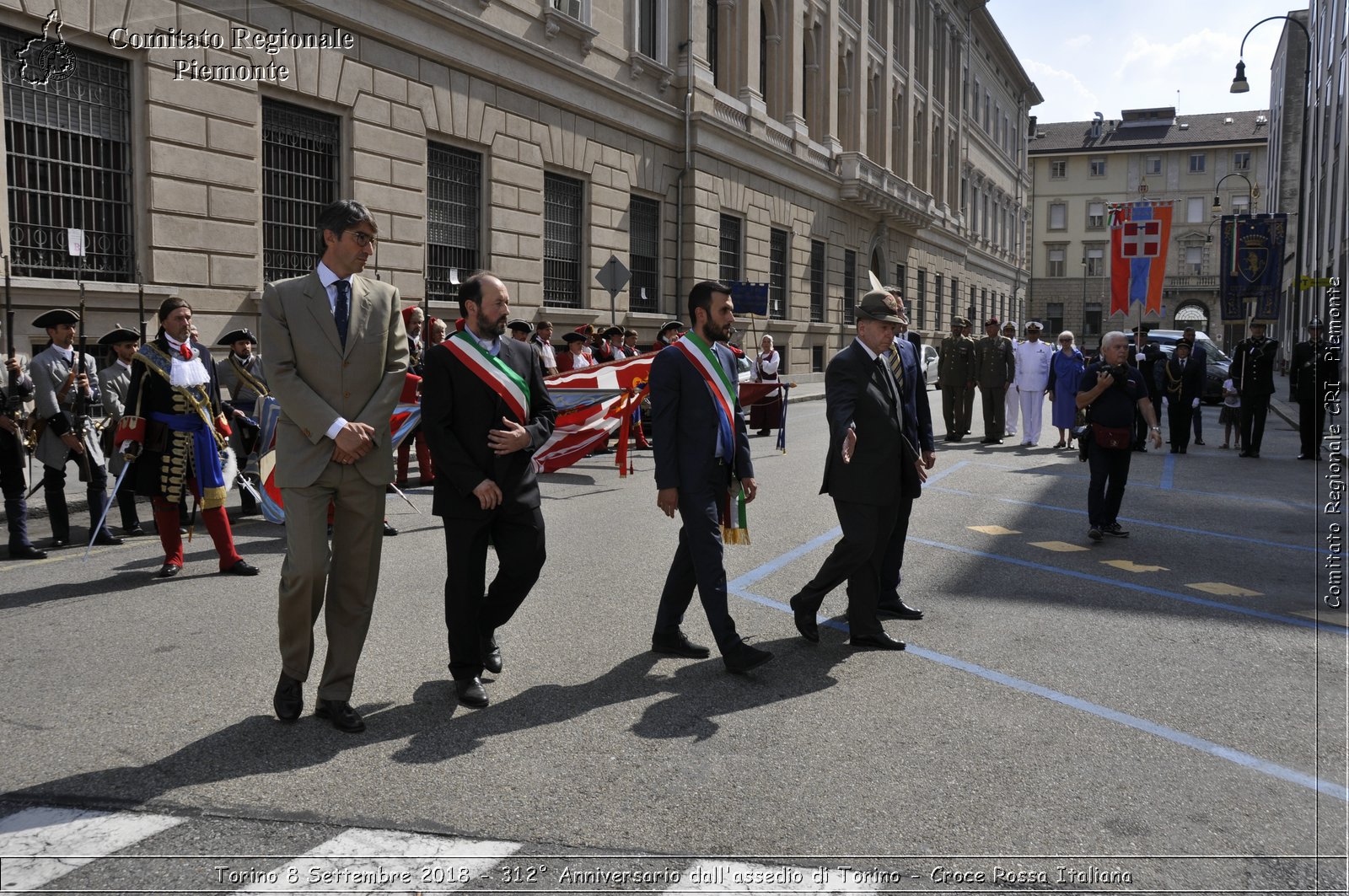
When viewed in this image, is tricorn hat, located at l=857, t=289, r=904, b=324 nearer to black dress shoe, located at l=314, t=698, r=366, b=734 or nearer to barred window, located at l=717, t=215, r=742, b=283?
black dress shoe, located at l=314, t=698, r=366, b=734

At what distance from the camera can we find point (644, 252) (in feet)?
86.1

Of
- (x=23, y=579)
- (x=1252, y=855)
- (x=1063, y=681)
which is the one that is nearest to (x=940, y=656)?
(x=1063, y=681)

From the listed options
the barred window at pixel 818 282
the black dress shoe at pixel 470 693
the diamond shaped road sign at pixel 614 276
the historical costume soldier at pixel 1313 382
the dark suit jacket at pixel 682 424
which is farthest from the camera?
the barred window at pixel 818 282

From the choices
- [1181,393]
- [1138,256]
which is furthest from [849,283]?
[1181,393]

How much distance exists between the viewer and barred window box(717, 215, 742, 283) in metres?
30.1

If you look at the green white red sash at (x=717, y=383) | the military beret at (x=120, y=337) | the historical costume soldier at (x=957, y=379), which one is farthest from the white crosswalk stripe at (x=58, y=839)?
the historical costume soldier at (x=957, y=379)

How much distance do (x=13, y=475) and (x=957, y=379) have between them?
1424cm

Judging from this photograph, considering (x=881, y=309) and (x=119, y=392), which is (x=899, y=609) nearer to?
(x=881, y=309)

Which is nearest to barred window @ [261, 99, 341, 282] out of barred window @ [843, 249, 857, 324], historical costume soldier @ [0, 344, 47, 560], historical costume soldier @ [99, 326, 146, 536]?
historical costume soldier @ [99, 326, 146, 536]

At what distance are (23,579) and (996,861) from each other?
666 centimetres

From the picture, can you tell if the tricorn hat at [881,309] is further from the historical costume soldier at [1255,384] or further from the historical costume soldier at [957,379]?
the historical costume soldier at [957,379]

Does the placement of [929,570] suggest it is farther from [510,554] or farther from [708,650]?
[510,554]

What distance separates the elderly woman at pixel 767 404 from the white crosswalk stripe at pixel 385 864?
1364 centimetres

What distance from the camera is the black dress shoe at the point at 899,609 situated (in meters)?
6.47
